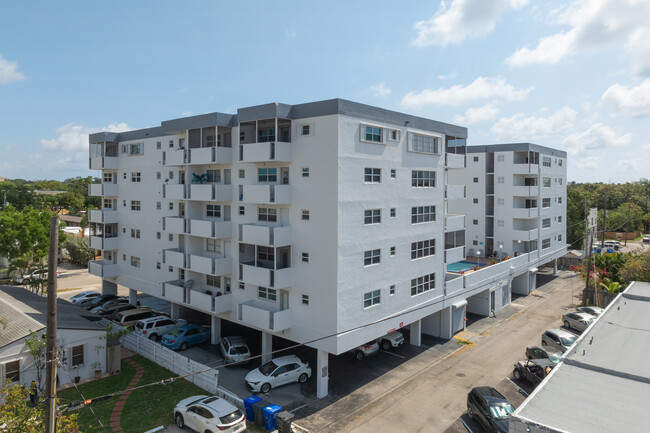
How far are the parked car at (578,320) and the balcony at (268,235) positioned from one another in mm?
24345

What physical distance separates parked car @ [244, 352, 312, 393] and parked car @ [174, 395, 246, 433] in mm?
3340

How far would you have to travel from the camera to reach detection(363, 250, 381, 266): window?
2400 centimetres

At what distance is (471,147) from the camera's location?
156 feet

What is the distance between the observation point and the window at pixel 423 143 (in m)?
27.1

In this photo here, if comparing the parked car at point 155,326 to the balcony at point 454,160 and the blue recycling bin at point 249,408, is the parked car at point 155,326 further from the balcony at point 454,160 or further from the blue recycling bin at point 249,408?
the balcony at point 454,160

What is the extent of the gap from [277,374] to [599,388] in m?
15.6

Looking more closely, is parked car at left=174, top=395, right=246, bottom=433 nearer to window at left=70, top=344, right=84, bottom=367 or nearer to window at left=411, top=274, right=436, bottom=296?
window at left=70, top=344, right=84, bottom=367

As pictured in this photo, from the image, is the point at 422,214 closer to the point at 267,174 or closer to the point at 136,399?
the point at 267,174

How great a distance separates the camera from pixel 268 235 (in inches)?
931

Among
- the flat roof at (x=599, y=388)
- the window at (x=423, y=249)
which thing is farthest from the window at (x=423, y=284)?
the flat roof at (x=599, y=388)

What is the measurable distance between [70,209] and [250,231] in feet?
321

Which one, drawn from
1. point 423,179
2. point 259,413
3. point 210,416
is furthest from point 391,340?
point 210,416

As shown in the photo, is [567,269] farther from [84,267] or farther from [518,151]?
[84,267]

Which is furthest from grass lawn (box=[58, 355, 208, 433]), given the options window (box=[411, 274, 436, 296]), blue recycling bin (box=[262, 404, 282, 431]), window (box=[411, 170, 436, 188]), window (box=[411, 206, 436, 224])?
window (box=[411, 170, 436, 188])
